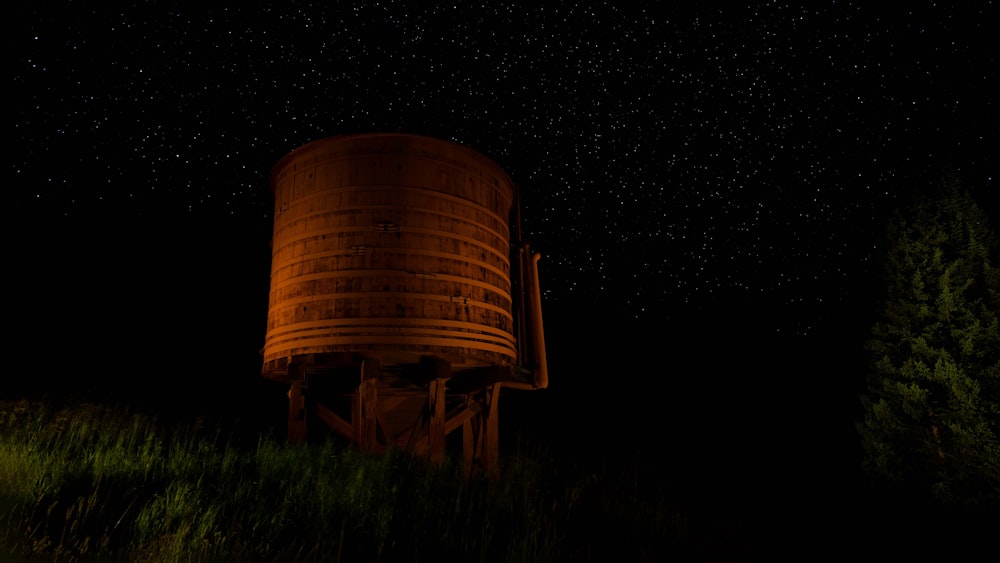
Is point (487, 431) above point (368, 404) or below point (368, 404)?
below

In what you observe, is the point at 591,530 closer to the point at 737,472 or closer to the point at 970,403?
the point at 970,403

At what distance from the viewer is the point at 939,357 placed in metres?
15.4

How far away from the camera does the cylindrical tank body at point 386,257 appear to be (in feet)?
33.1

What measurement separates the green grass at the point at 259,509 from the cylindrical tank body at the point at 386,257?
2121 mm

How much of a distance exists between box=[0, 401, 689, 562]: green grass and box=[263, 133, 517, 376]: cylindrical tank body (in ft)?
6.96

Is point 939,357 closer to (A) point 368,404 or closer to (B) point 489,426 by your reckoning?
(B) point 489,426

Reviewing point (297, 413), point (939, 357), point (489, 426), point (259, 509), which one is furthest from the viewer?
point (939, 357)

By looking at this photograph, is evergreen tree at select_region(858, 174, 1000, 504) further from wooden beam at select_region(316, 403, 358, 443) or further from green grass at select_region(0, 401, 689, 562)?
wooden beam at select_region(316, 403, 358, 443)

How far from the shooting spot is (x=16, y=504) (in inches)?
186

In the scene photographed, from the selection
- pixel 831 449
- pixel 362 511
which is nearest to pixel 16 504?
pixel 362 511

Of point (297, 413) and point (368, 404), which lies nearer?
point (368, 404)

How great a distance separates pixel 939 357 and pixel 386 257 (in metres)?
13.0

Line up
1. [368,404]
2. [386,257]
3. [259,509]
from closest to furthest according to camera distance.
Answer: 1. [259,509]
2. [386,257]
3. [368,404]

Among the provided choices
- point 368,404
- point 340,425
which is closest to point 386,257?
point 368,404
